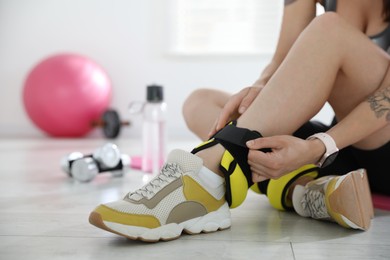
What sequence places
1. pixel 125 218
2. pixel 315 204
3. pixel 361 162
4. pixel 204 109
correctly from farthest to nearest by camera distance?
pixel 204 109, pixel 361 162, pixel 315 204, pixel 125 218

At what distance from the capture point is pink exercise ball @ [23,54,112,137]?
122 inches

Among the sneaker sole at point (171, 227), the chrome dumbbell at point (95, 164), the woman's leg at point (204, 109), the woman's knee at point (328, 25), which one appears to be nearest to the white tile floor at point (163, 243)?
the sneaker sole at point (171, 227)

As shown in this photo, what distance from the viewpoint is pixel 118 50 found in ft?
11.3

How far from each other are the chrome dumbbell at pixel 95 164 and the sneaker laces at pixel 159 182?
0.69m

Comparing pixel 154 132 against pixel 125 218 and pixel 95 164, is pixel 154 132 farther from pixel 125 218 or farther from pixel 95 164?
pixel 125 218

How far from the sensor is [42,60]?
3.30 m

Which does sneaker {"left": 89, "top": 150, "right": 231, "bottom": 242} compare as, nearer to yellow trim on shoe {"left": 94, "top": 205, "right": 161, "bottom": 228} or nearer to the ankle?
yellow trim on shoe {"left": 94, "top": 205, "right": 161, "bottom": 228}

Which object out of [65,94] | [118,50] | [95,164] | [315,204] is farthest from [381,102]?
[118,50]

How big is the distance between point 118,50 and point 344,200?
2.59 meters

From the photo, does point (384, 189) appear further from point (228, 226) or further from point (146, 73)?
point (146, 73)

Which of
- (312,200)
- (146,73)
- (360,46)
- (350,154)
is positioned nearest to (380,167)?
(350,154)

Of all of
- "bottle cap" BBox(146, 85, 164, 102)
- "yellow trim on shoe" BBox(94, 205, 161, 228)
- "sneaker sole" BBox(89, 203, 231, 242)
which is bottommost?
"sneaker sole" BBox(89, 203, 231, 242)

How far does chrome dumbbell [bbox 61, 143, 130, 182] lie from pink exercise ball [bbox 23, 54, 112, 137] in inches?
54.7

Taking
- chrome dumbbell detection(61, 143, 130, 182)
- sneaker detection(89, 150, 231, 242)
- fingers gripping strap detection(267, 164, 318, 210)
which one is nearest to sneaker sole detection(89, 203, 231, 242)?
sneaker detection(89, 150, 231, 242)
